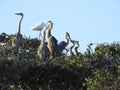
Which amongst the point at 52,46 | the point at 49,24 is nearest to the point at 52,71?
the point at 52,46

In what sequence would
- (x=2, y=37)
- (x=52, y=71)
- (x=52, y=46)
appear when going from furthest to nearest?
(x=2, y=37) → (x=52, y=46) → (x=52, y=71)

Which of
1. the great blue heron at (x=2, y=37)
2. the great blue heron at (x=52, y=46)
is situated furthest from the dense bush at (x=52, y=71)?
the great blue heron at (x=2, y=37)

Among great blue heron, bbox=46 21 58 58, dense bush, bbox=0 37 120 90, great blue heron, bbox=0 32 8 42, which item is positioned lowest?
dense bush, bbox=0 37 120 90

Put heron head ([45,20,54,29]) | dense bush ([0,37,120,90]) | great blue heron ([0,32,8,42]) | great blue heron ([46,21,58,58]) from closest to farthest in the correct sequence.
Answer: dense bush ([0,37,120,90]), great blue heron ([46,21,58,58]), heron head ([45,20,54,29]), great blue heron ([0,32,8,42])

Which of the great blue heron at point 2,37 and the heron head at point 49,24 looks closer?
the heron head at point 49,24

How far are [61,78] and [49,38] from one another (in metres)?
5.47

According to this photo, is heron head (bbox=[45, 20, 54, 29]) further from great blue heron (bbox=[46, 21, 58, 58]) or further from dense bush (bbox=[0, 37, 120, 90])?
dense bush (bbox=[0, 37, 120, 90])

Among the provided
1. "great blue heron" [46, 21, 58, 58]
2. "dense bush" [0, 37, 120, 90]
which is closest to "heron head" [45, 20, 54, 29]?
"great blue heron" [46, 21, 58, 58]

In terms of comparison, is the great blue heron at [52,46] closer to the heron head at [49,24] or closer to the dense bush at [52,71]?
the dense bush at [52,71]

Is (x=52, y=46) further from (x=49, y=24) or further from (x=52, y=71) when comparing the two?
(x=52, y=71)

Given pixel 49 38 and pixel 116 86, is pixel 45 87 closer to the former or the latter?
pixel 49 38

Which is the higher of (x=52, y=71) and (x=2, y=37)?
(x=2, y=37)

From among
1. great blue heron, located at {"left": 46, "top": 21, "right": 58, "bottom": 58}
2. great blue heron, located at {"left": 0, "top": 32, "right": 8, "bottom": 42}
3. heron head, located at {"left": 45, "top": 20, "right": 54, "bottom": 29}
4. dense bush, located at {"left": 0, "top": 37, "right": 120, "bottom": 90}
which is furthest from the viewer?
great blue heron, located at {"left": 0, "top": 32, "right": 8, "bottom": 42}

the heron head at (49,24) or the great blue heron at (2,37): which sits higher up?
the heron head at (49,24)
